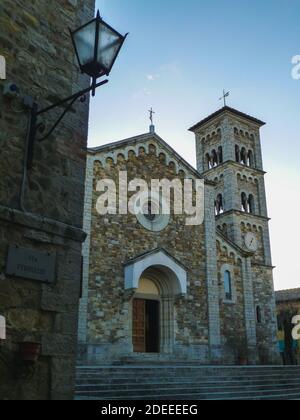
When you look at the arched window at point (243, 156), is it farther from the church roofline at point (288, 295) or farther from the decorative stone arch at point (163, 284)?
the church roofline at point (288, 295)

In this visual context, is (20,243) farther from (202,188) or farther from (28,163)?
(202,188)

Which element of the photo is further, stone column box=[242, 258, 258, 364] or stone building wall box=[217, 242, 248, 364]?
stone column box=[242, 258, 258, 364]

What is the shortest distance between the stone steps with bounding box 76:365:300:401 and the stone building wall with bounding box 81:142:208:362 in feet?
11.1

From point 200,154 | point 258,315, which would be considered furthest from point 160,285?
point 200,154

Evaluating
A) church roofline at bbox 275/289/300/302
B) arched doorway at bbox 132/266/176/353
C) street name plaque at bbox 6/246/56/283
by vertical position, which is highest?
church roofline at bbox 275/289/300/302

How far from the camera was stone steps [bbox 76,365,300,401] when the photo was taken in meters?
9.94

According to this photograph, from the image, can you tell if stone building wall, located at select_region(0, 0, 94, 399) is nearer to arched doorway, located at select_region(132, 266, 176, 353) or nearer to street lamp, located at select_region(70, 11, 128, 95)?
street lamp, located at select_region(70, 11, 128, 95)

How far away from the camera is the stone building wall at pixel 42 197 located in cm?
459

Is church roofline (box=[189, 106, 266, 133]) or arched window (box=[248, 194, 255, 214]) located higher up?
church roofline (box=[189, 106, 266, 133])

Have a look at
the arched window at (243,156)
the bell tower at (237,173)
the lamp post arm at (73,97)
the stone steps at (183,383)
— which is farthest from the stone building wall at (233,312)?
the lamp post arm at (73,97)

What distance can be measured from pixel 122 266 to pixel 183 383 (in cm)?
594

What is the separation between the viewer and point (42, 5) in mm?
5855

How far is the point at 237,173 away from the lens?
26.5 metres

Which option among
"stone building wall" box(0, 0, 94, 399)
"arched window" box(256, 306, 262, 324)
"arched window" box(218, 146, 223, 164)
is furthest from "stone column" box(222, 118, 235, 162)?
"stone building wall" box(0, 0, 94, 399)
